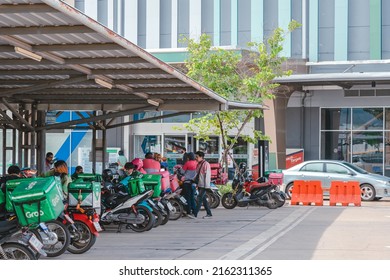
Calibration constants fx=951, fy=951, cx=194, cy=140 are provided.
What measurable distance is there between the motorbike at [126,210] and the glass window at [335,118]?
22.7m

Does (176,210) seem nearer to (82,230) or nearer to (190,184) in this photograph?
(190,184)

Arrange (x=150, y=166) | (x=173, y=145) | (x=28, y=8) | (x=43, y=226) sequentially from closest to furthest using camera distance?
1. (x=28, y=8)
2. (x=43, y=226)
3. (x=150, y=166)
4. (x=173, y=145)

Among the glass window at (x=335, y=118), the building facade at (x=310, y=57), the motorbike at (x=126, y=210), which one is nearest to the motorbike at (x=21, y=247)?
the motorbike at (x=126, y=210)

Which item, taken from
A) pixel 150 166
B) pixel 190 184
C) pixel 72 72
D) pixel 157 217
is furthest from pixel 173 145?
pixel 72 72

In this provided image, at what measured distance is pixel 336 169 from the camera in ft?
107

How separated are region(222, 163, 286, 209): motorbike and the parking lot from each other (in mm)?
1276

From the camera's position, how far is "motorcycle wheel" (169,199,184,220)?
76.5ft

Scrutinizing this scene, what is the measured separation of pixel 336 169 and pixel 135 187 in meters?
14.2

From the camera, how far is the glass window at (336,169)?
32438 mm

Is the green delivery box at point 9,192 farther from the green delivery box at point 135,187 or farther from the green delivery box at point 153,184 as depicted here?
the green delivery box at point 153,184

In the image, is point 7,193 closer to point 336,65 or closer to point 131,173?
point 131,173

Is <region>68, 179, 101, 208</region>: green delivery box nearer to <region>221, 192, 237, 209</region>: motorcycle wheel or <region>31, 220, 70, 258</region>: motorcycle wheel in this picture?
<region>31, 220, 70, 258</region>: motorcycle wheel

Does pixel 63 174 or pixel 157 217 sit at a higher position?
pixel 63 174
